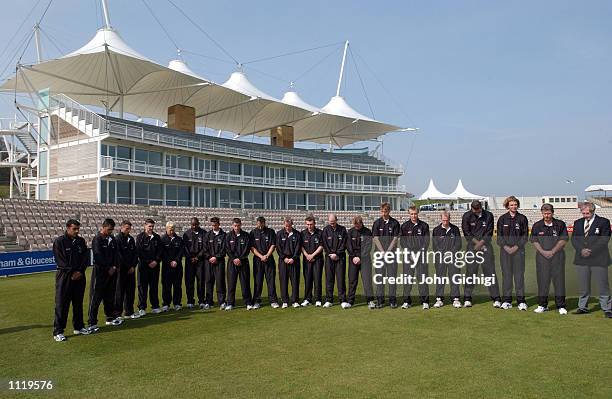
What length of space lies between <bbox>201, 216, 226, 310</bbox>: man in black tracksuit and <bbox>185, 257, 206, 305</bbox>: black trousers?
0.40 feet

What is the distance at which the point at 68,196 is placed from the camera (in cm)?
3438

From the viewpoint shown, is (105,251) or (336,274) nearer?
(105,251)

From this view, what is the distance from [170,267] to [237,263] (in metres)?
1.41

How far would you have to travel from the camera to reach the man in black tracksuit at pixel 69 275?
287 inches

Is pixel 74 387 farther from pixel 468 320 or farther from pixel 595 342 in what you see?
pixel 595 342

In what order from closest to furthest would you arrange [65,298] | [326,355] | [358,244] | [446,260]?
[326,355]
[65,298]
[446,260]
[358,244]

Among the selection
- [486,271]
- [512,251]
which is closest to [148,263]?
[486,271]

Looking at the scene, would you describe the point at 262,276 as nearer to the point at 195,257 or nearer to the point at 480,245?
the point at 195,257

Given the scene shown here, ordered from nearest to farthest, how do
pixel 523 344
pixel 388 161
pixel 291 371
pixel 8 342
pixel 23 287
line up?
pixel 291 371
pixel 523 344
pixel 8 342
pixel 23 287
pixel 388 161

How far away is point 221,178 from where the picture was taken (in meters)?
41.7

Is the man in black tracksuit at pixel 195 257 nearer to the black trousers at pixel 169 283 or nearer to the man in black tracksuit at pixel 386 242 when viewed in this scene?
the black trousers at pixel 169 283

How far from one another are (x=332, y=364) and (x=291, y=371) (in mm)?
555

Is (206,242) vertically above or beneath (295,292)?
above

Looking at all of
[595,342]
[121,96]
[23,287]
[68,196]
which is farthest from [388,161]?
[595,342]
